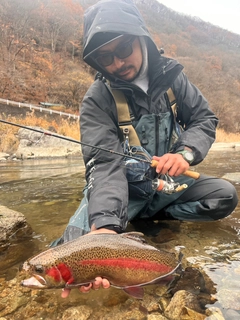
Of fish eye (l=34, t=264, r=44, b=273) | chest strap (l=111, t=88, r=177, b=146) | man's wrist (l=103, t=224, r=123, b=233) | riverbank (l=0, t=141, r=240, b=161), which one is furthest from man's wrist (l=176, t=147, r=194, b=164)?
riverbank (l=0, t=141, r=240, b=161)

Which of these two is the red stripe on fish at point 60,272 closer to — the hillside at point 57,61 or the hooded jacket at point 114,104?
the hooded jacket at point 114,104

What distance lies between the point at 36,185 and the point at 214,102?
39.4 m

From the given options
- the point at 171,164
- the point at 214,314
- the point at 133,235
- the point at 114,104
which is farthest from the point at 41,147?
the point at 214,314

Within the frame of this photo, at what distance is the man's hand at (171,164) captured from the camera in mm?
2398

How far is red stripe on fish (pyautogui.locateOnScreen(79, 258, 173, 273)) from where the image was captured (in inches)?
70.0

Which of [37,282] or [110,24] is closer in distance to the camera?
[37,282]

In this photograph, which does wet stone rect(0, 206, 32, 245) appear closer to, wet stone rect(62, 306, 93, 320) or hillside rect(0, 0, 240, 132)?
wet stone rect(62, 306, 93, 320)

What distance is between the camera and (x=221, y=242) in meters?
2.75

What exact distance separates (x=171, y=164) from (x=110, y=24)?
1364mm

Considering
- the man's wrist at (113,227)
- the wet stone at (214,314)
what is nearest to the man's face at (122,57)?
the man's wrist at (113,227)

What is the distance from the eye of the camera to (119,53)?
276 cm

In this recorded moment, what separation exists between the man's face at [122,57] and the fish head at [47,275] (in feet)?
6.30

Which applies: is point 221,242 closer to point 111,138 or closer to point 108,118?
point 111,138

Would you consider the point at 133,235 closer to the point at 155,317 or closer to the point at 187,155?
the point at 155,317
